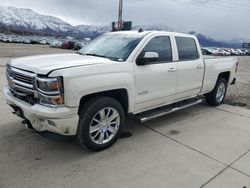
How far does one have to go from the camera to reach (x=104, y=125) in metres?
4.09

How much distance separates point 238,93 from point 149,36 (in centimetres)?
529

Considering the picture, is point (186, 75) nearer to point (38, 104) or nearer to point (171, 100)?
point (171, 100)

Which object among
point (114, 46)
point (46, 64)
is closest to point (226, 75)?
point (114, 46)

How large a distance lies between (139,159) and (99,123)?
812mm

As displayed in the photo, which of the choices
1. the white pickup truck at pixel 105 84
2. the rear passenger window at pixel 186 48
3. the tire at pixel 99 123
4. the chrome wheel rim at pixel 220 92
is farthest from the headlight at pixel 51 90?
the chrome wheel rim at pixel 220 92

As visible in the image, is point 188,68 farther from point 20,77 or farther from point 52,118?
point 20,77

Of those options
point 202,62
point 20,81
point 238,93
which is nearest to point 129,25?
point 238,93

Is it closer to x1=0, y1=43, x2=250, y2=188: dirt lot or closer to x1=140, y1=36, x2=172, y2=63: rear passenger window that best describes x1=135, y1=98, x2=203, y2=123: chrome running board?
x1=0, y1=43, x2=250, y2=188: dirt lot

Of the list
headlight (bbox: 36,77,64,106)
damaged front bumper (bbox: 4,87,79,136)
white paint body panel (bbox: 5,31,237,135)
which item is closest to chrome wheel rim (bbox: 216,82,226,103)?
white paint body panel (bbox: 5,31,237,135)

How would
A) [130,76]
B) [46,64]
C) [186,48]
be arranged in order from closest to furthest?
1. [46,64]
2. [130,76]
3. [186,48]

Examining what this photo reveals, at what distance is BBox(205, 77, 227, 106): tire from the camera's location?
6785 millimetres

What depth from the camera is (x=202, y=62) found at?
5.89 metres

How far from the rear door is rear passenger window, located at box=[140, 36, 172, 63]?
28 centimetres

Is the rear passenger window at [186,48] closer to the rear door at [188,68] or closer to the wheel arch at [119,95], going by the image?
the rear door at [188,68]
